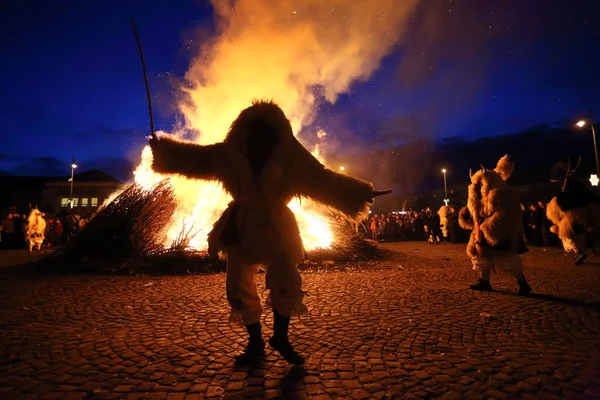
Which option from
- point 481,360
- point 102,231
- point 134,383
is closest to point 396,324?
point 481,360

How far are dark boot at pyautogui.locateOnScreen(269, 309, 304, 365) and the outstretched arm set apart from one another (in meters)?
1.20

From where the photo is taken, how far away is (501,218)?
5754 millimetres

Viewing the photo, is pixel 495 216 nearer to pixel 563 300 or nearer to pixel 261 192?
pixel 563 300

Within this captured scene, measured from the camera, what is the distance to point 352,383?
2727mm

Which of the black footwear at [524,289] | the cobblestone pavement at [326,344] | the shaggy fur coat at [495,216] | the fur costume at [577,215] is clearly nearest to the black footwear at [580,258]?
the fur costume at [577,215]

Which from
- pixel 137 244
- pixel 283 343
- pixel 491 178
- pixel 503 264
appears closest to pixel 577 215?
pixel 491 178

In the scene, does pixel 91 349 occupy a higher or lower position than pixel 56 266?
lower

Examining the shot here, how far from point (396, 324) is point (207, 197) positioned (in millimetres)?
9404

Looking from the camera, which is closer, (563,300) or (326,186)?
(326,186)

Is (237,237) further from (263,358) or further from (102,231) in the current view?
(102,231)

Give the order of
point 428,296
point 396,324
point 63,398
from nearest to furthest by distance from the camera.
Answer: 1. point 63,398
2. point 396,324
3. point 428,296

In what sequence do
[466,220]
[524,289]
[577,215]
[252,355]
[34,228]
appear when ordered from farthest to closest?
[34,228] < [577,215] < [466,220] < [524,289] < [252,355]

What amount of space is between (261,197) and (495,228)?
14.4 ft

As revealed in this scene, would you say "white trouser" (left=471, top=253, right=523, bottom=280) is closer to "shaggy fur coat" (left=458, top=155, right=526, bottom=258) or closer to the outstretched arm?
"shaggy fur coat" (left=458, top=155, right=526, bottom=258)
